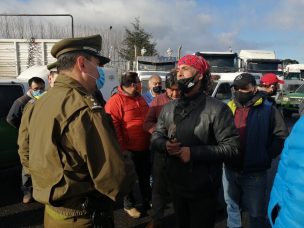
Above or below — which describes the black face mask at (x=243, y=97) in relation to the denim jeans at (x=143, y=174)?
above

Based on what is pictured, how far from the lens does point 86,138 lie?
172 centimetres

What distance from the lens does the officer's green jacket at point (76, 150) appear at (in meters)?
1.75

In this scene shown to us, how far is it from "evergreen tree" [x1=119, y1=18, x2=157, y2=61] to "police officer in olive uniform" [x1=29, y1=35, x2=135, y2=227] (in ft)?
94.3

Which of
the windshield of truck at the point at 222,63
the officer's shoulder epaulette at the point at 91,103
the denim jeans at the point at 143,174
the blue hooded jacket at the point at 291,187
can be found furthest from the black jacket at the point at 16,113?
the windshield of truck at the point at 222,63

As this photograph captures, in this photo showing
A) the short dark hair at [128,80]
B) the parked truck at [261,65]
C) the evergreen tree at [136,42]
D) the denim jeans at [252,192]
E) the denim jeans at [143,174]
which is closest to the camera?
the denim jeans at [252,192]

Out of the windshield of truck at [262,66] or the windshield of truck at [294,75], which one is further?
the windshield of truck at [294,75]

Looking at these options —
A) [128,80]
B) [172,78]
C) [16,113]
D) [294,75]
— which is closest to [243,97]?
[172,78]

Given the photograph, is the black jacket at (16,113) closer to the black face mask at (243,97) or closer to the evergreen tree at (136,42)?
the black face mask at (243,97)

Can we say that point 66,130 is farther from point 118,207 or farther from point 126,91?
point 118,207

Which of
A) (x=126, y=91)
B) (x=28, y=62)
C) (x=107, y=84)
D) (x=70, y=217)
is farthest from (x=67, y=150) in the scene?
(x=28, y=62)

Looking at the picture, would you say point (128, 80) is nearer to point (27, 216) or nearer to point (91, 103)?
point (27, 216)

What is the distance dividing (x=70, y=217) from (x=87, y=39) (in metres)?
1.04

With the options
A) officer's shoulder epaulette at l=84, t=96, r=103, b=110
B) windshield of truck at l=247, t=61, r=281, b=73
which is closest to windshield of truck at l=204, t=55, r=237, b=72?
windshield of truck at l=247, t=61, r=281, b=73

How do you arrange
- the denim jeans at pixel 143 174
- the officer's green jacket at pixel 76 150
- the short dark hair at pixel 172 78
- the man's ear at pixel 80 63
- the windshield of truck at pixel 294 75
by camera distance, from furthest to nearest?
the windshield of truck at pixel 294 75 → the denim jeans at pixel 143 174 → the short dark hair at pixel 172 78 → the man's ear at pixel 80 63 → the officer's green jacket at pixel 76 150
